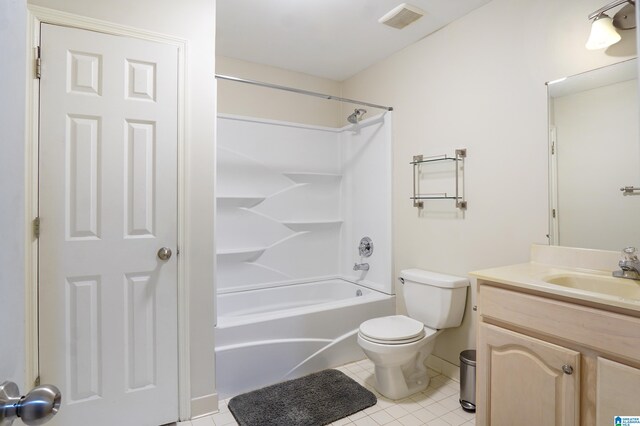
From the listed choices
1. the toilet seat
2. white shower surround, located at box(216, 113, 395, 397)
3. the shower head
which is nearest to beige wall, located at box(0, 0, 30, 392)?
the toilet seat

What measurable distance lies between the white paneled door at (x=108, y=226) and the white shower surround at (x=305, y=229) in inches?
32.1

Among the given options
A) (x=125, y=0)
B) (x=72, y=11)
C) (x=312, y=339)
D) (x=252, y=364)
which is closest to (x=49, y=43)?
(x=72, y=11)

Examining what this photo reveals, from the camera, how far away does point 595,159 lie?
5.51 feet

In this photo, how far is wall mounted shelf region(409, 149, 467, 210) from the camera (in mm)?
2293

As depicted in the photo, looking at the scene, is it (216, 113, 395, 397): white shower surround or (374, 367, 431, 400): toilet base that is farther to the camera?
(216, 113, 395, 397): white shower surround

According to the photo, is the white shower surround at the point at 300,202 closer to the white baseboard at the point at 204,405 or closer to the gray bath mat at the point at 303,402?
the gray bath mat at the point at 303,402

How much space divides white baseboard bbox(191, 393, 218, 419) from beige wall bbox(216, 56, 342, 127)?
7.18 feet

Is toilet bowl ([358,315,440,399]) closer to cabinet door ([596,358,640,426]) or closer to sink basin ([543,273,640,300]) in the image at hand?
sink basin ([543,273,640,300])

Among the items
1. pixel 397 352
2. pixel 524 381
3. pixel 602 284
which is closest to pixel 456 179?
pixel 602 284

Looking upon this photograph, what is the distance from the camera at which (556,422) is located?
1.30 metres

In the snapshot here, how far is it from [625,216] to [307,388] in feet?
6.35

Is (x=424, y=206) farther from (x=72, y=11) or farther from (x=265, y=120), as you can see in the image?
(x=72, y=11)

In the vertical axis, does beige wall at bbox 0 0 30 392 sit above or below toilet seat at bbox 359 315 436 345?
above

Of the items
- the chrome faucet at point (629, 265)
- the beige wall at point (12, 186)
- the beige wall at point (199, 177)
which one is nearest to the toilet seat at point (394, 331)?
the beige wall at point (199, 177)
